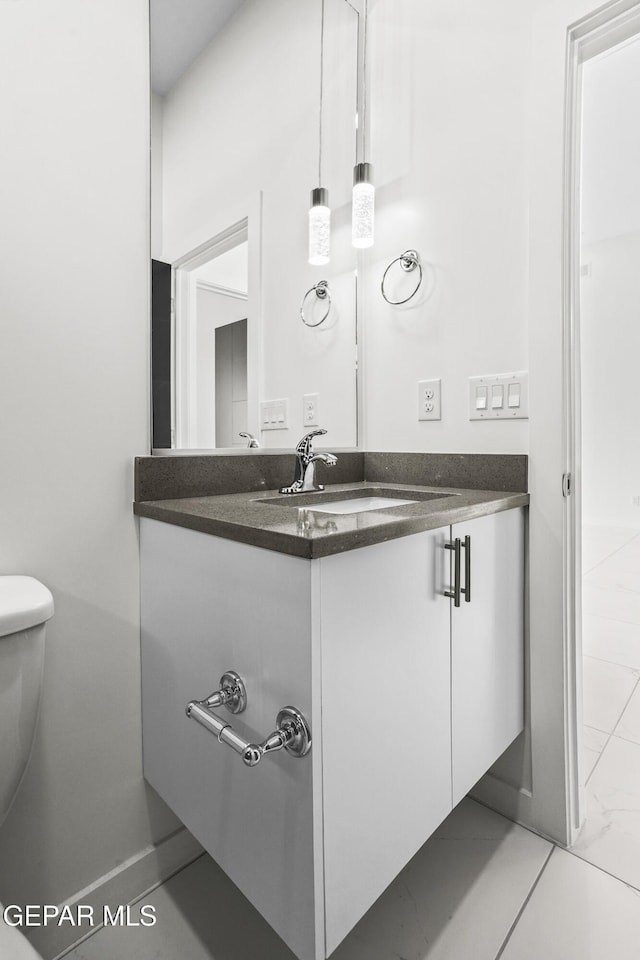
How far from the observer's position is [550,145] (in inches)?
45.6

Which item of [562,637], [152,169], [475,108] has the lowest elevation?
[562,637]

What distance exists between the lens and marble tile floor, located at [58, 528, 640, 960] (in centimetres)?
96

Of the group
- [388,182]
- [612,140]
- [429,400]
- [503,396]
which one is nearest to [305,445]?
[429,400]

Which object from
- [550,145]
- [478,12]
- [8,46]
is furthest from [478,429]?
[8,46]

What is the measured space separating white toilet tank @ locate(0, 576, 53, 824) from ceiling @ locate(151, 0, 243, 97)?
1.10 m

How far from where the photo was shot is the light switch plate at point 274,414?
1.40 m

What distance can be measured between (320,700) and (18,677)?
1.52 feet

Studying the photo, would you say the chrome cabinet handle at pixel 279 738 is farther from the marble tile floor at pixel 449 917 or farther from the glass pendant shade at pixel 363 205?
the glass pendant shade at pixel 363 205

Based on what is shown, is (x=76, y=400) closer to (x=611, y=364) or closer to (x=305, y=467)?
(x=305, y=467)

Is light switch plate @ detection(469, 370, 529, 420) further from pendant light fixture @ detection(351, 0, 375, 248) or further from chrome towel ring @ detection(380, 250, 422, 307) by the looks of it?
pendant light fixture @ detection(351, 0, 375, 248)

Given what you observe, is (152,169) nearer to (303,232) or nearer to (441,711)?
(303,232)

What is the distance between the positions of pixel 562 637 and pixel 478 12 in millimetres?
1635

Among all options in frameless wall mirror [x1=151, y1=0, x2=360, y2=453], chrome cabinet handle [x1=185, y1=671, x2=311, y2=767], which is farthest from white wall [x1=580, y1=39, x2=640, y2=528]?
chrome cabinet handle [x1=185, y1=671, x2=311, y2=767]

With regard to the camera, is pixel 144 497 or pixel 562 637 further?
pixel 562 637
